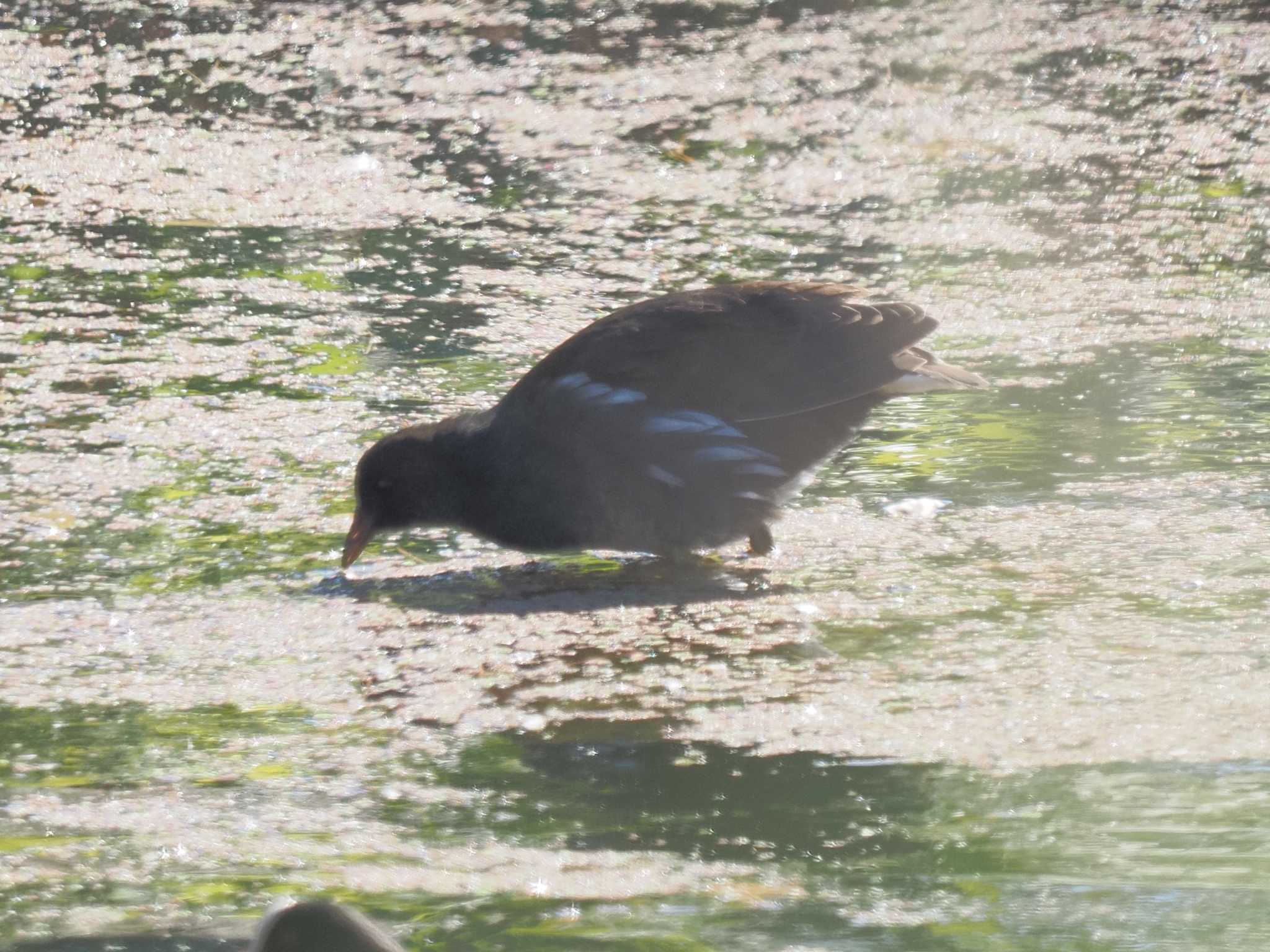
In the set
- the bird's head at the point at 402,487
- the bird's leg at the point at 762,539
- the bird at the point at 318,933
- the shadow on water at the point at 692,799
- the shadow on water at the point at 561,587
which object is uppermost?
the bird at the point at 318,933

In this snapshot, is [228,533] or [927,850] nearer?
[927,850]

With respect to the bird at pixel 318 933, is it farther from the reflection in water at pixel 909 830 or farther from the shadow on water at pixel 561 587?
the shadow on water at pixel 561 587

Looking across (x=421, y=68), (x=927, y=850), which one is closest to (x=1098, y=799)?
(x=927, y=850)

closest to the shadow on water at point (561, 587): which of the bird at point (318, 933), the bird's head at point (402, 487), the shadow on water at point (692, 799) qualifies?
the bird's head at point (402, 487)

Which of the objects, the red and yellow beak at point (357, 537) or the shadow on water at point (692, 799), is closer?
the shadow on water at point (692, 799)

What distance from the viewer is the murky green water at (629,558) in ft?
8.07

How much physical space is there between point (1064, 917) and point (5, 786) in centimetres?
166

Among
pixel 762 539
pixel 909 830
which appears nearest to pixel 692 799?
pixel 909 830

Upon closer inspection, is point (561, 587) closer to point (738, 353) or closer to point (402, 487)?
point (402, 487)

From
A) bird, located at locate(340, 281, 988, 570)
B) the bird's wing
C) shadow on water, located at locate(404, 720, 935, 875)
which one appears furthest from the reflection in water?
the bird's wing

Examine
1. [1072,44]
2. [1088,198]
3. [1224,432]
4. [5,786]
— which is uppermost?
[1072,44]

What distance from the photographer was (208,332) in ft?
18.0

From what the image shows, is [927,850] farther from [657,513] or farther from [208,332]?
[208,332]

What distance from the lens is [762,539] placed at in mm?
4078
